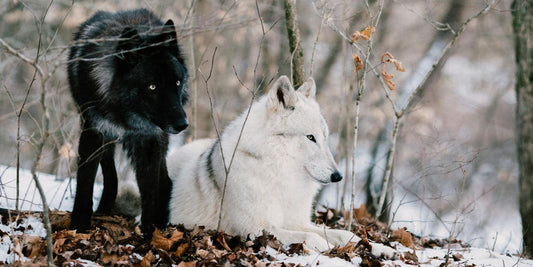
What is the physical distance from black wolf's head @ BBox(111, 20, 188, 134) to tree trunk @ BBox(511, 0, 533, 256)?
13.4 feet

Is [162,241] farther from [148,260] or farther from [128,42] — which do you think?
[128,42]

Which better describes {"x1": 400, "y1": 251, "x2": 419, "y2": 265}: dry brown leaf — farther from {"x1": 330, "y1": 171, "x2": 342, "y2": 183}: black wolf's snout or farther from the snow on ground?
{"x1": 330, "y1": 171, "x2": 342, "y2": 183}: black wolf's snout

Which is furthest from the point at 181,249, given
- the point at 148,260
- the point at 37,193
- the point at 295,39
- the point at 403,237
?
the point at 295,39

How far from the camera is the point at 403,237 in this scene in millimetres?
4336

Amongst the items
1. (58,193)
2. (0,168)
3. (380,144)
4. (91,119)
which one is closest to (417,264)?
(91,119)

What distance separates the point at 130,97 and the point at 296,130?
1457mm

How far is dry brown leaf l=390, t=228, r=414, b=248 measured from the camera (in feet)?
14.0

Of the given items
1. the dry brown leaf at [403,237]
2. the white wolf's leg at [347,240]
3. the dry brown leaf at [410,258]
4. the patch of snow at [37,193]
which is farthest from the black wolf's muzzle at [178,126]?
the dry brown leaf at [403,237]

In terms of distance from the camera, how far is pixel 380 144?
9875 millimetres

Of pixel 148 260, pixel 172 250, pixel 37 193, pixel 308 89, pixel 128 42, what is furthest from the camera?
pixel 37 193

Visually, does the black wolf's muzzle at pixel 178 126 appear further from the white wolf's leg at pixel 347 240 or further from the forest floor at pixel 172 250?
the white wolf's leg at pixel 347 240

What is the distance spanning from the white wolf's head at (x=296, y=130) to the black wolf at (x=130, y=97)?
2.65 feet

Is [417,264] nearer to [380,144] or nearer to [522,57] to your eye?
[522,57]

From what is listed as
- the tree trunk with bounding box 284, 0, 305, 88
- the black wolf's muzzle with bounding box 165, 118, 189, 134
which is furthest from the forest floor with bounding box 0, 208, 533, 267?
the tree trunk with bounding box 284, 0, 305, 88
